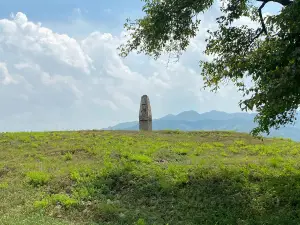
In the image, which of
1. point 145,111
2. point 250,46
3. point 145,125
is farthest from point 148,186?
point 145,111

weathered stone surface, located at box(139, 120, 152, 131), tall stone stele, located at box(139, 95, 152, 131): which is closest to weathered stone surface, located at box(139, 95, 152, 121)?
tall stone stele, located at box(139, 95, 152, 131)

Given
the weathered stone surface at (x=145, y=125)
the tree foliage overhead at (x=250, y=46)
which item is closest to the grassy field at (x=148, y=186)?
the tree foliage overhead at (x=250, y=46)

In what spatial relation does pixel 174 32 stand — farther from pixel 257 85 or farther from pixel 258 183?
pixel 258 183

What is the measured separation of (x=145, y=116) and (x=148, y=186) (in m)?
18.2

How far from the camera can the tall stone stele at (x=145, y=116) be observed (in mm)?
33469

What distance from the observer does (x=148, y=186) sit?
15.5 m

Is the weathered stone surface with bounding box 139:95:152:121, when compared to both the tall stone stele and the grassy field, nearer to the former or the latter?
the tall stone stele

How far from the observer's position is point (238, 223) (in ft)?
41.3

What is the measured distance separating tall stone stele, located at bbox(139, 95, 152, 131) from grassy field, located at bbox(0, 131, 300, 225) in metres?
10.3

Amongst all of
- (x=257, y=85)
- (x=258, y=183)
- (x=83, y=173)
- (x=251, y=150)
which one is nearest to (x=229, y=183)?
(x=258, y=183)

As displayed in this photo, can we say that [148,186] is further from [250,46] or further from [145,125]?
[145,125]

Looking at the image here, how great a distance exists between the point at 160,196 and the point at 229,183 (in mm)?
2863

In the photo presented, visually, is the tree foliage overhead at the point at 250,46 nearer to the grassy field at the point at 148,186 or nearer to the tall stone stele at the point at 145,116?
the grassy field at the point at 148,186

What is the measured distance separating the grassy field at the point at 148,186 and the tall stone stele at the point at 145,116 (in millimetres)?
10257
